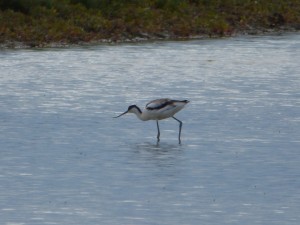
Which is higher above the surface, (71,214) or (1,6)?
(71,214)

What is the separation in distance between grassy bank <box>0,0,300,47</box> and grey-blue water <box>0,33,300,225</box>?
280 cm

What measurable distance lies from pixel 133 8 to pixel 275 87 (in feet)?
46.9

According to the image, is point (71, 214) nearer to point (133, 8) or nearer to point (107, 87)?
point (107, 87)

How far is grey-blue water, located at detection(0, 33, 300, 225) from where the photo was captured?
1416cm

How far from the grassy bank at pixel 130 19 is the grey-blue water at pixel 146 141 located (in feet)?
9.20

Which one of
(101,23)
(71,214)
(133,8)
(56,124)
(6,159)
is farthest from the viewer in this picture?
(133,8)

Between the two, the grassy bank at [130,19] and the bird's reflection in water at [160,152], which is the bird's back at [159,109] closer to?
the bird's reflection in water at [160,152]

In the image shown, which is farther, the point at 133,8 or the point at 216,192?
the point at 133,8

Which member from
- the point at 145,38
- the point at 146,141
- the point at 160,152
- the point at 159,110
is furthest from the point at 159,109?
the point at 145,38

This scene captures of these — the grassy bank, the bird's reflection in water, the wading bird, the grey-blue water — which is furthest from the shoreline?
the bird's reflection in water

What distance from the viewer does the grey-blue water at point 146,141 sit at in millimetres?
14156

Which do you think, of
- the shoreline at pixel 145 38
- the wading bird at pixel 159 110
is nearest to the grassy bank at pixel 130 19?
the shoreline at pixel 145 38

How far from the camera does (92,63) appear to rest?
30.2m

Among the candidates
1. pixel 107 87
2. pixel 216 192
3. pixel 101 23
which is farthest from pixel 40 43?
pixel 216 192
